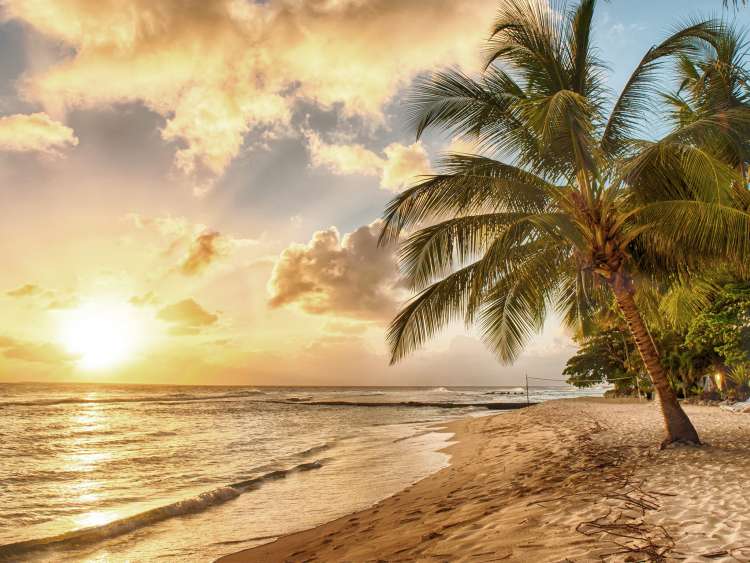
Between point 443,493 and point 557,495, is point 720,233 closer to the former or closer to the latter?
point 557,495

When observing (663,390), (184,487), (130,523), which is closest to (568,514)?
(663,390)

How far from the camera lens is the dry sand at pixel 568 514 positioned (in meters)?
3.63

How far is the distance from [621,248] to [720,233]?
1.36 m

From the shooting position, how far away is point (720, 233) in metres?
6.75

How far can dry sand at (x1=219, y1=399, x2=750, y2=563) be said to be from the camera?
363 cm

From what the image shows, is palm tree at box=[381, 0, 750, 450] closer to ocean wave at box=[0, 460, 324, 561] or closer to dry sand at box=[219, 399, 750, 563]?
dry sand at box=[219, 399, 750, 563]

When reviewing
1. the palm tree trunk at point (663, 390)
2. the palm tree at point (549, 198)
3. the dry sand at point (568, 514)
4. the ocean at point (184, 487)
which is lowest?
the ocean at point (184, 487)

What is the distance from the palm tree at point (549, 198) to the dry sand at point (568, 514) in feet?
6.16

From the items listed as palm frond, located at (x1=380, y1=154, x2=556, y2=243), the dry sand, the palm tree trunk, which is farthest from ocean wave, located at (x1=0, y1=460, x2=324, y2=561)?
the palm tree trunk

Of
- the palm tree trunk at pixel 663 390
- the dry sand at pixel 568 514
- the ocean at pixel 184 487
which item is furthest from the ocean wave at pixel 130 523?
the palm tree trunk at pixel 663 390

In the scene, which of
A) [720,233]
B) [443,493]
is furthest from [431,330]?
[720,233]

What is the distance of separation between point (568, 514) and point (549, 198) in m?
5.61

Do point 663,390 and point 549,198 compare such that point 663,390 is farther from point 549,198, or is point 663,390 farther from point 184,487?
point 184,487

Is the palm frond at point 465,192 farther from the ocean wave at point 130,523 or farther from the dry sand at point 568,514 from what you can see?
the ocean wave at point 130,523
